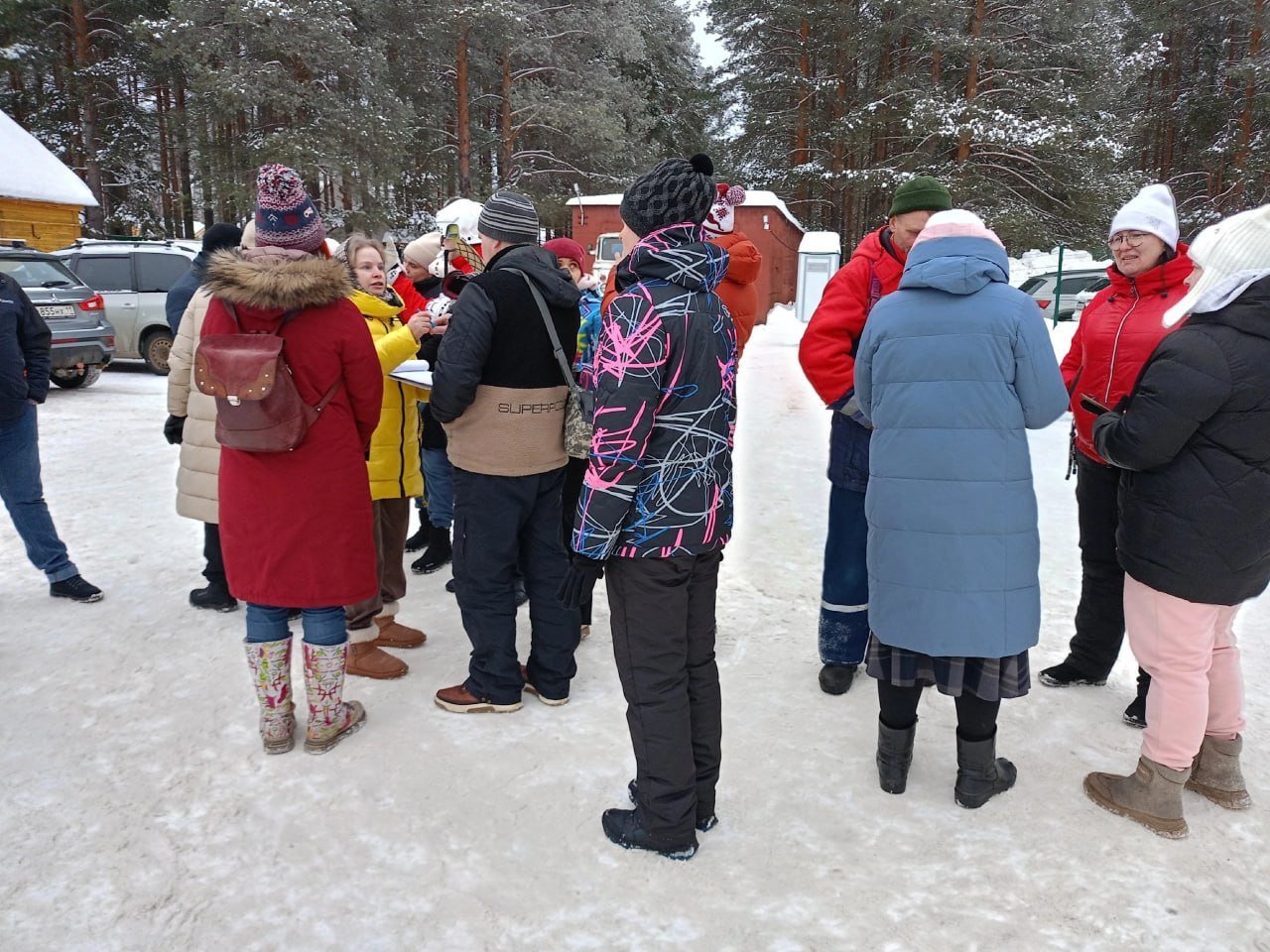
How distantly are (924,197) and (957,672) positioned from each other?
1.76m

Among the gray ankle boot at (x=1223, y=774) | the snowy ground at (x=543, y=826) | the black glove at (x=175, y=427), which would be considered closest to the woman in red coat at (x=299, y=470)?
the snowy ground at (x=543, y=826)

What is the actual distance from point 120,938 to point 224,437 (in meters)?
1.38

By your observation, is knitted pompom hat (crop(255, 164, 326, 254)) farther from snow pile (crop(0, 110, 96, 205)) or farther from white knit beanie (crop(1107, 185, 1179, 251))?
snow pile (crop(0, 110, 96, 205))

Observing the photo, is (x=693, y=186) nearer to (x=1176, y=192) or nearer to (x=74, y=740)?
(x=74, y=740)

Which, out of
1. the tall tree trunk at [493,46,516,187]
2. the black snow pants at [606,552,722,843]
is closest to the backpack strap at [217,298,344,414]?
the black snow pants at [606,552,722,843]

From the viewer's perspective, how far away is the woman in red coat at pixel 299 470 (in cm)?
275

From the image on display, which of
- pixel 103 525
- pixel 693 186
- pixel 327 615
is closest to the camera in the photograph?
pixel 693 186

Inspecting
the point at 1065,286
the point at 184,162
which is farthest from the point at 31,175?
the point at 1065,286

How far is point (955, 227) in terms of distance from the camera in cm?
262

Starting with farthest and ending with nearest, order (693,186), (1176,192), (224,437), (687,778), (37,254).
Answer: (1176,192) < (37,254) < (224,437) < (687,778) < (693,186)

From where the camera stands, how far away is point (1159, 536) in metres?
2.53

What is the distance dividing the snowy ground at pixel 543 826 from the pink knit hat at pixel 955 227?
5.77 feet

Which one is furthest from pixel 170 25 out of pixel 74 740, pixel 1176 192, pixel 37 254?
pixel 1176 192

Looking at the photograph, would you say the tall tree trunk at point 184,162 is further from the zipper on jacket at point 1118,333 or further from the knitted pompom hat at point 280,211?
the zipper on jacket at point 1118,333
